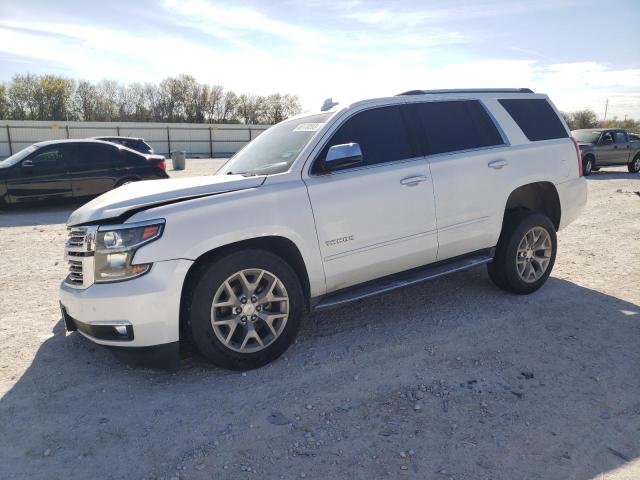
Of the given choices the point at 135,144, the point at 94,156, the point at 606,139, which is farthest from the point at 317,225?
the point at 135,144

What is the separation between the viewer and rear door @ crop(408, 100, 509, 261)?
4258 millimetres

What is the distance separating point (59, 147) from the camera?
10.6 metres

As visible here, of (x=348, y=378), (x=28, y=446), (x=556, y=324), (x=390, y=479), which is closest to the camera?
(x=390, y=479)

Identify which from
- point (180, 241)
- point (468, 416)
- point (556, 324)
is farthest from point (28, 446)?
point (556, 324)

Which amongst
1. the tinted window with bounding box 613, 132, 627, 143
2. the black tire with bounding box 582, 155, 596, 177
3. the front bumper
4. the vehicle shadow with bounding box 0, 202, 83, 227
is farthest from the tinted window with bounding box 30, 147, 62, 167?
the tinted window with bounding box 613, 132, 627, 143

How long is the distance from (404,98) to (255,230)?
1973 mm

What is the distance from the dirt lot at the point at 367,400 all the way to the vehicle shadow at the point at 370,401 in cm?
1

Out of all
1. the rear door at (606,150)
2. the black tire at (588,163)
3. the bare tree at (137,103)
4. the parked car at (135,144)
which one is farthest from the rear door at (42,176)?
the bare tree at (137,103)

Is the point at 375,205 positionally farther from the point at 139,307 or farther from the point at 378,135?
the point at 139,307

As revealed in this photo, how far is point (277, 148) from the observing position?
4.25 m

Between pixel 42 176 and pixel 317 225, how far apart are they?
931 centimetres

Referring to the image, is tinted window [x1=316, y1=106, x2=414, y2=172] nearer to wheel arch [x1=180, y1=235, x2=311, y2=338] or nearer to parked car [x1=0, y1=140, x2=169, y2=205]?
wheel arch [x1=180, y1=235, x2=311, y2=338]

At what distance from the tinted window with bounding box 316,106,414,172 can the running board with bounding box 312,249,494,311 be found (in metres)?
Result: 1.02

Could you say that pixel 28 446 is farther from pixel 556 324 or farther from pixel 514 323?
pixel 556 324
